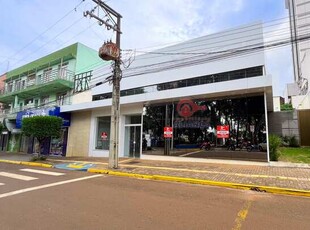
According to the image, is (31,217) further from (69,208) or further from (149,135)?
(149,135)

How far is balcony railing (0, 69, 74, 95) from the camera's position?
80.2ft

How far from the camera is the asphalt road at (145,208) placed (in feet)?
16.1

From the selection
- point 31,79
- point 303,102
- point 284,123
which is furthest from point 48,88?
point 303,102

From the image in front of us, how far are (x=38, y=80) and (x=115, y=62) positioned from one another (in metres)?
17.4

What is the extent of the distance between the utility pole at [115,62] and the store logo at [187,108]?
4260 millimetres

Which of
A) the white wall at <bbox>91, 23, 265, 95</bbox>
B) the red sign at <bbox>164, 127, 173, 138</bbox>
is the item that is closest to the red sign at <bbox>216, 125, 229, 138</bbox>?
the red sign at <bbox>164, 127, 173, 138</bbox>

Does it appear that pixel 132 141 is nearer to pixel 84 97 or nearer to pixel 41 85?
pixel 84 97

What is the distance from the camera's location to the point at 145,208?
235 inches

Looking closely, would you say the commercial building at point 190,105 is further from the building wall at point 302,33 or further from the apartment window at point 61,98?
the building wall at point 302,33

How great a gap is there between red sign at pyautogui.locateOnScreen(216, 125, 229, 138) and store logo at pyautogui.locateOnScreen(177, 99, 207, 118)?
1503 millimetres

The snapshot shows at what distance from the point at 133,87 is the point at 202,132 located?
9.00 meters

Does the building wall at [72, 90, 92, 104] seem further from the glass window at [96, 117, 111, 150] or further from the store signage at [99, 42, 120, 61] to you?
the store signage at [99, 42, 120, 61]

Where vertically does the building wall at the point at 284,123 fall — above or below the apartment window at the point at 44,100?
below

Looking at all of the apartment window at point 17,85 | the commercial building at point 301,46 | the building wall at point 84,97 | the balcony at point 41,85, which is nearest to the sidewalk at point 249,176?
the building wall at point 84,97
